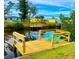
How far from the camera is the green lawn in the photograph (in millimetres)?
2037

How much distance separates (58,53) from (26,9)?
22.2 inches

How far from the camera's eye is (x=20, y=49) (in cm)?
200

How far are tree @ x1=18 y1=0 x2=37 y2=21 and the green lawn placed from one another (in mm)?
399

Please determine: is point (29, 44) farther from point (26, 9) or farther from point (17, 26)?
point (26, 9)

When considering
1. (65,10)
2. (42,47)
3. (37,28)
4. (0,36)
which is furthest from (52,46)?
(0,36)

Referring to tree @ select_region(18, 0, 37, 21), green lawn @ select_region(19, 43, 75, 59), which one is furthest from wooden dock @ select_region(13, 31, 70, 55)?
tree @ select_region(18, 0, 37, 21)

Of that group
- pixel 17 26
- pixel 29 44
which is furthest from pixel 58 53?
pixel 17 26

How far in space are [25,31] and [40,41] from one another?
0.19 m

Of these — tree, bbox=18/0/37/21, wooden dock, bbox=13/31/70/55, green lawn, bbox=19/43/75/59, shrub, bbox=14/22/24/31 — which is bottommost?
green lawn, bbox=19/43/75/59

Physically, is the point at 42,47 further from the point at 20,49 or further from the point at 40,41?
the point at 20,49

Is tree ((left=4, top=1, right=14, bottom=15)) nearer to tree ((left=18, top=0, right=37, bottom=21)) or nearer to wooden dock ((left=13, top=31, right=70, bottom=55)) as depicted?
tree ((left=18, top=0, right=37, bottom=21))

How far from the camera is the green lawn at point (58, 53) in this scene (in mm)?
2037

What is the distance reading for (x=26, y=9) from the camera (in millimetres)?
2033
